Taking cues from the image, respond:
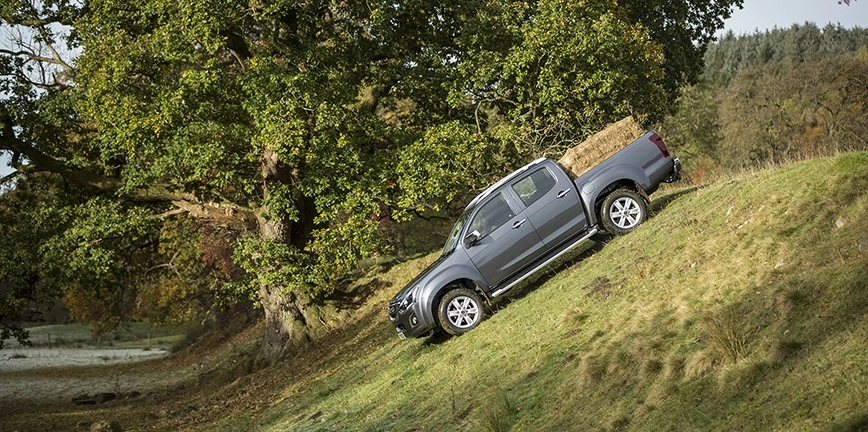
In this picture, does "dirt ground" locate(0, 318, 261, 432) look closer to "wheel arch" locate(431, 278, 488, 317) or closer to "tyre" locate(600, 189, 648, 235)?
"wheel arch" locate(431, 278, 488, 317)

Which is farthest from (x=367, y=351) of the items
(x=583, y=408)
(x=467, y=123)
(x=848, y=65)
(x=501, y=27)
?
(x=848, y=65)

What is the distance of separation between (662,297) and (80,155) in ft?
60.0

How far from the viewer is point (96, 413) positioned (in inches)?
935

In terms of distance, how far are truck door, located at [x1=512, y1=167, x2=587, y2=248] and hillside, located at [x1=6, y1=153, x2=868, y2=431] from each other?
69 centimetres

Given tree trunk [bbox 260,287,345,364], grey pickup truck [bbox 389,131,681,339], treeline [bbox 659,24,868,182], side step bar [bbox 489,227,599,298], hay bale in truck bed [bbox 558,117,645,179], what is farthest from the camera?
treeline [bbox 659,24,868,182]

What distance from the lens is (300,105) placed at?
2130 cm

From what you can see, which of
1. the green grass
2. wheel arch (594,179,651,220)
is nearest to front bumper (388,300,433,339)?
the green grass

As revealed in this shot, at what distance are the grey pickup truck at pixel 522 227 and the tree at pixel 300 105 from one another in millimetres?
4927

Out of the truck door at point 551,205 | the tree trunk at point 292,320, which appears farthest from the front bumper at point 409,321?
the tree trunk at point 292,320

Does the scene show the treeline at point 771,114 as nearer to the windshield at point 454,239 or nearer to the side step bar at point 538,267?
the side step bar at point 538,267

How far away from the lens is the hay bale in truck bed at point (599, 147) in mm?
17562

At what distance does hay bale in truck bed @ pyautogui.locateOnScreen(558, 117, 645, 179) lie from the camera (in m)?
17.6

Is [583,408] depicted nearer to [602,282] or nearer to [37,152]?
[602,282]

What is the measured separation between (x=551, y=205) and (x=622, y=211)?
140cm
